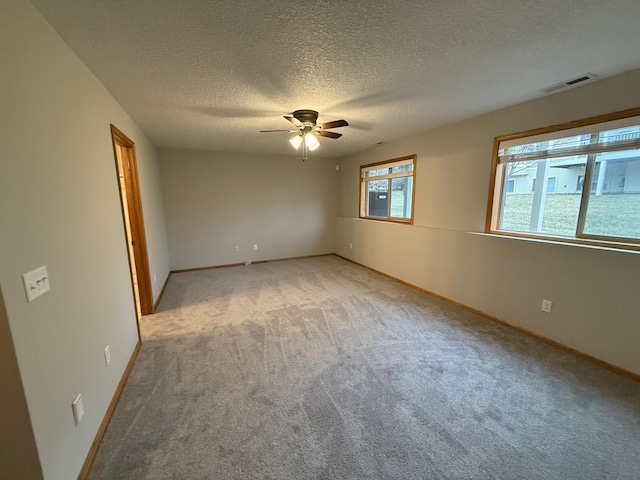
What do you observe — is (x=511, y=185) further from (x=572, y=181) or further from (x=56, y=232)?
(x=56, y=232)

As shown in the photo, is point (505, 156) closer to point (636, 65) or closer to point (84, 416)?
point (636, 65)

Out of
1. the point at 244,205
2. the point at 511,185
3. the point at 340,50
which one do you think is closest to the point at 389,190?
the point at 511,185

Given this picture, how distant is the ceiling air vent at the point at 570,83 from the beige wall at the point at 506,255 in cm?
12

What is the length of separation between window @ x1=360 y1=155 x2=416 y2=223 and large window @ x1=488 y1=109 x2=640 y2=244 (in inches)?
55.2

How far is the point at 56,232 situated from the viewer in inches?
51.8

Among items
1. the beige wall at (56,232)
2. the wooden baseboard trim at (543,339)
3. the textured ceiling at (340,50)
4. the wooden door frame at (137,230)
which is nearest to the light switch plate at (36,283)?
the beige wall at (56,232)

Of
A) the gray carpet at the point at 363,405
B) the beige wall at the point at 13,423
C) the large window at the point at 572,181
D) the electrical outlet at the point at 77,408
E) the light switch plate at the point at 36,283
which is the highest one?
the large window at the point at 572,181

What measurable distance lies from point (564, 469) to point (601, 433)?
475 millimetres

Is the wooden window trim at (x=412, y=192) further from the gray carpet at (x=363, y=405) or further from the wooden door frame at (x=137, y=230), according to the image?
the wooden door frame at (x=137, y=230)

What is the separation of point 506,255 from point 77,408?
3.74 meters

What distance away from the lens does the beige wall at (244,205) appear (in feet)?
16.3

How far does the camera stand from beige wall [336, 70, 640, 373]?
212 centimetres

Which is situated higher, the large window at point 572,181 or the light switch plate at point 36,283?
the large window at point 572,181

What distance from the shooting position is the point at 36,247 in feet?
3.76
